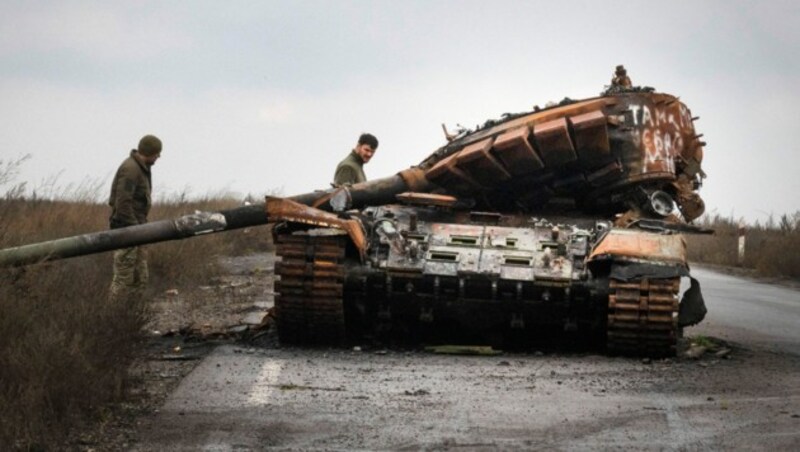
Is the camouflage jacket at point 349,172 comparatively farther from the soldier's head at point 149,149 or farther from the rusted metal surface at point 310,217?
the rusted metal surface at point 310,217

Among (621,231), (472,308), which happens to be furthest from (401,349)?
(621,231)

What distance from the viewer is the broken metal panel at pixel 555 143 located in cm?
1259

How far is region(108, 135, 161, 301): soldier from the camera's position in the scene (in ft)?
45.1

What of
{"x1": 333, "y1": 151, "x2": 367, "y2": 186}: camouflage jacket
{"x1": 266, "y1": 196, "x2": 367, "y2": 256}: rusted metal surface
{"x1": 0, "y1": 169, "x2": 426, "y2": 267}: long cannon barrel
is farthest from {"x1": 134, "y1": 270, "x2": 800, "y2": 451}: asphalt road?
{"x1": 333, "y1": 151, "x2": 367, "y2": 186}: camouflage jacket

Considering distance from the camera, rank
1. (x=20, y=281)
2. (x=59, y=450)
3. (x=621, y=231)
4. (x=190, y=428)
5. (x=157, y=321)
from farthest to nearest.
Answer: (x=157, y=321)
(x=621, y=231)
(x=20, y=281)
(x=190, y=428)
(x=59, y=450)

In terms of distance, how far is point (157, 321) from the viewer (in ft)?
44.3

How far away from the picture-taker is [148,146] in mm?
13930

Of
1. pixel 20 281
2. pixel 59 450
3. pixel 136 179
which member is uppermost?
pixel 136 179

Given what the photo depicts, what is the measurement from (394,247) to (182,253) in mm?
8189

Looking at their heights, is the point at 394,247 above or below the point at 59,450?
above

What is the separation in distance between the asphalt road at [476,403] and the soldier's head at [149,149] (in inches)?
120

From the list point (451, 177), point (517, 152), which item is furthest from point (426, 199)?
point (517, 152)

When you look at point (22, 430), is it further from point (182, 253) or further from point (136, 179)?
point (182, 253)

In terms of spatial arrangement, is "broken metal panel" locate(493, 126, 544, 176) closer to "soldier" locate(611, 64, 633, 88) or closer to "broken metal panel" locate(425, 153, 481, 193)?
"broken metal panel" locate(425, 153, 481, 193)
